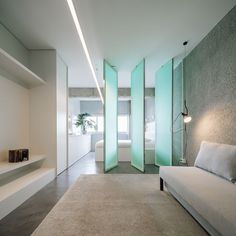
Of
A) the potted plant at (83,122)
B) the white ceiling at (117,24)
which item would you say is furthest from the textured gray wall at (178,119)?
the potted plant at (83,122)

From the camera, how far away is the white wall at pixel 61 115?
417 cm

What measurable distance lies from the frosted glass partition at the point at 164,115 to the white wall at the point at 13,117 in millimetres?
3414

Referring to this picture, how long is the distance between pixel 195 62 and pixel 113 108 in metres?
2.45

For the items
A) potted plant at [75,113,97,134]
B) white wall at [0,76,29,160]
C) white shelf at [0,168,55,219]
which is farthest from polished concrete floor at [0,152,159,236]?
potted plant at [75,113,97,134]

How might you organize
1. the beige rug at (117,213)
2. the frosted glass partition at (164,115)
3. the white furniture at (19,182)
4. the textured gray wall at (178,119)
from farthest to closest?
1. the textured gray wall at (178,119)
2. the frosted glass partition at (164,115)
3. the white furniture at (19,182)
4. the beige rug at (117,213)

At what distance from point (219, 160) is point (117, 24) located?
270 centimetres

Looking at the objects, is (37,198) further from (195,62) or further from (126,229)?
(195,62)

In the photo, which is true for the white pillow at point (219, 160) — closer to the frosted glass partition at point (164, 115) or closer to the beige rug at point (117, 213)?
the beige rug at point (117, 213)

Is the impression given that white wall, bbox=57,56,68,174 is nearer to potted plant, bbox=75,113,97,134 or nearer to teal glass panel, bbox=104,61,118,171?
teal glass panel, bbox=104,61,118,171

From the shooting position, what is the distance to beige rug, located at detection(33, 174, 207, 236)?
1821 mm

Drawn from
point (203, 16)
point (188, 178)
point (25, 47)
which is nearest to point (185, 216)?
point (188, 178)

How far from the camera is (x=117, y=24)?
305 centimetres

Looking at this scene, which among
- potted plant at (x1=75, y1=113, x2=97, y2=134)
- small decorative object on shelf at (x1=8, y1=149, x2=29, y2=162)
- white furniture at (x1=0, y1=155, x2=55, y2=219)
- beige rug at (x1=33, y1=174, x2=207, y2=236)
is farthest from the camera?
potted plant at (x1=75, y1=113, x2=97, y2=134)

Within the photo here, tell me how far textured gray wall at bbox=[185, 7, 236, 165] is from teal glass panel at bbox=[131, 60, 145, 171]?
114 centimetres
